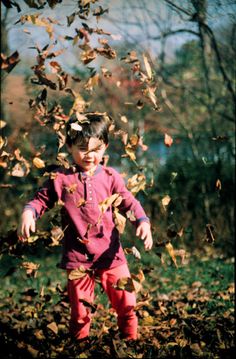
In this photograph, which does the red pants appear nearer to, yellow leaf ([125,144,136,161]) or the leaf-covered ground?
the leaf-covered ground

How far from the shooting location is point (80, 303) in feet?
9.50

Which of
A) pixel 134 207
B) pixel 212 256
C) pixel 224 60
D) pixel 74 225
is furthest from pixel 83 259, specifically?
pixel 212 256

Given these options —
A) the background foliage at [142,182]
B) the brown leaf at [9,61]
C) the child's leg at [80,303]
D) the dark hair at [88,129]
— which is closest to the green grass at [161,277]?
the background foliage at [142,182]

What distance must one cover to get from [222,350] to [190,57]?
5517 mm

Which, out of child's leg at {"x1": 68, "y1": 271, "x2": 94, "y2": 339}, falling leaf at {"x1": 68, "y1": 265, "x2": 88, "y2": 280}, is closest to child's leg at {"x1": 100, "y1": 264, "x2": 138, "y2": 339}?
child's leg at {"x1": 68, "y1": 271, "x2": 94, "y2": 339}

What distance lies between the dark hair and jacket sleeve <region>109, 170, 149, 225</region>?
10.6 inches

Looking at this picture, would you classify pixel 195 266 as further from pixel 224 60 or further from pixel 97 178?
pixel 97 178

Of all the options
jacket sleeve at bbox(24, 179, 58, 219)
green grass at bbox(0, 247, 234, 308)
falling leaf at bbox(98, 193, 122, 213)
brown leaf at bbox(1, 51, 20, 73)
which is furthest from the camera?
green grass at bbox(0, 247, 234, 308)

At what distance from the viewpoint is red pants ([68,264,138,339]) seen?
288 cm

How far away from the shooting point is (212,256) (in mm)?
7168

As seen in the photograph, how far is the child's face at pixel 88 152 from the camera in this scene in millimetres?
2660

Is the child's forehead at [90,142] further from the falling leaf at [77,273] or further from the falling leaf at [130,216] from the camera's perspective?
the falling leaf at [77,273]

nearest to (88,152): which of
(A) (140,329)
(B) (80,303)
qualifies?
(B) (80,303)

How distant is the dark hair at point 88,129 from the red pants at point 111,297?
0.81m
